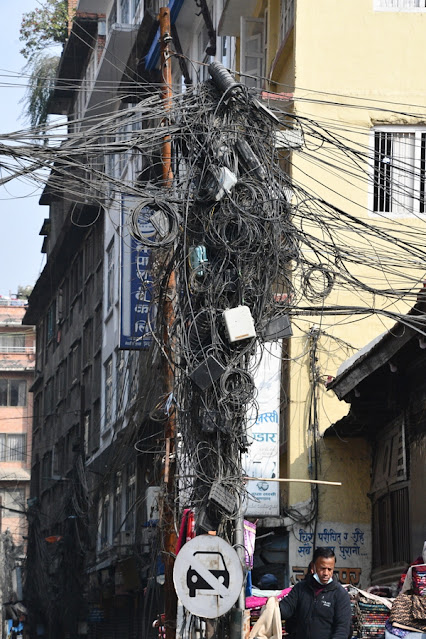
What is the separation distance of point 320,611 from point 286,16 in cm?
1417

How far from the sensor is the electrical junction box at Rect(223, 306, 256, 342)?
12.0 meters

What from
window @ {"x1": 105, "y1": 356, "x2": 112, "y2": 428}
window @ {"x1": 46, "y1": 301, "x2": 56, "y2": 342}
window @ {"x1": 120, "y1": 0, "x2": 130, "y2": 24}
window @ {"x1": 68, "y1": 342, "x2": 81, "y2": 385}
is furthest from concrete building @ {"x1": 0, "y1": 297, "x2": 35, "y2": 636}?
window @ {"x1": 120, "y1": 0, "x2": 130, "y2": 24}

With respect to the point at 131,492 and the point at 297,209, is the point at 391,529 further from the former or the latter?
the point at 131,492

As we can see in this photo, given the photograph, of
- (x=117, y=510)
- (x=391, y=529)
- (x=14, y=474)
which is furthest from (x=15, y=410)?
(x=391, y=529)

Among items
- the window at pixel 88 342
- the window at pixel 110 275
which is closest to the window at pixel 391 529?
the window at pixel 110 275

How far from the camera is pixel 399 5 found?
2078cm

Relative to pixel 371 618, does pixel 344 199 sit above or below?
above

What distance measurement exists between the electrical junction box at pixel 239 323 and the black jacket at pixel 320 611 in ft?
9.92

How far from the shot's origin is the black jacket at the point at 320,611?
9.66 m

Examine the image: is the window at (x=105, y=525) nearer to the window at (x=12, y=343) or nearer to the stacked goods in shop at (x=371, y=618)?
the stacked goods in shop at (x=371, y=618)

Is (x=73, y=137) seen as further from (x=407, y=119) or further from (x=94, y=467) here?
(x=94, y=467)

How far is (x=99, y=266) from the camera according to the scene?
40750 mm

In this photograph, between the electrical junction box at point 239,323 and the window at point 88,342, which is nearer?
the electrical junction box at point 239,323

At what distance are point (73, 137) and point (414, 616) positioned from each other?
5.88 meters
